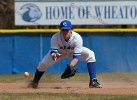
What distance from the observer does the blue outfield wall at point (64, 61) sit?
16203 mm

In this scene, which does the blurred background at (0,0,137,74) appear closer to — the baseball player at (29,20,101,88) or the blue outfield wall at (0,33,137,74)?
the blue outfield wall at (0,33,137,74)

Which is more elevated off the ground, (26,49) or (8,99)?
(8,99)

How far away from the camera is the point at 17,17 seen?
17344 millimetres

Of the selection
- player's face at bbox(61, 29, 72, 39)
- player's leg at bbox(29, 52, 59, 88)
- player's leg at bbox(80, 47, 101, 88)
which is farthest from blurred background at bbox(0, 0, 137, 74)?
player's face at bbox(61, 29, 72, 39)

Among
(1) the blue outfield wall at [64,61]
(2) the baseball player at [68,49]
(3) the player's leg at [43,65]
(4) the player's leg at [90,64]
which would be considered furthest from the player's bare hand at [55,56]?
(1) the blue outfield wall at [64,61]

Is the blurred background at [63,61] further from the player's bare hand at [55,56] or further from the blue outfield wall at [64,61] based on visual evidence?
the player's bare hand at [55,56]

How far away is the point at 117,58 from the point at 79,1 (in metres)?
2.49

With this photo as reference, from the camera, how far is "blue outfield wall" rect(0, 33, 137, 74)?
16203mm

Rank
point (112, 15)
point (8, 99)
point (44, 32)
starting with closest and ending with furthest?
1. point (8, 99)
2. point (44, 32)
3. point (112, 15)

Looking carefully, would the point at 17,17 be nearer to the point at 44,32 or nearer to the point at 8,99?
the point at 44,32

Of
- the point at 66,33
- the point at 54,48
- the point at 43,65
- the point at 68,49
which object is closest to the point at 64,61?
the point at 43,65

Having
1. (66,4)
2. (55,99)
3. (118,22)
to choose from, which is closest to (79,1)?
(66,4)

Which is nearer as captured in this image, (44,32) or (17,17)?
(44,32)

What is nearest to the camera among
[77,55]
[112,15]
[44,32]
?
[77,55]
